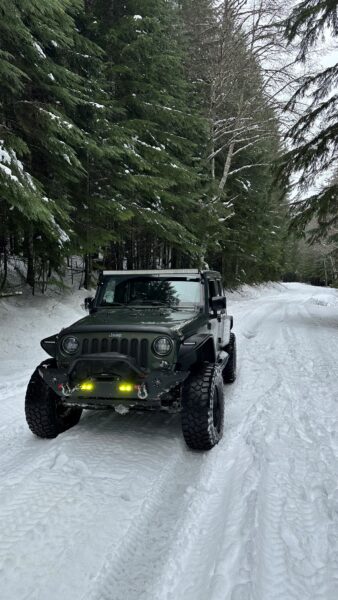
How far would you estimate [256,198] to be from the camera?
2483 cm

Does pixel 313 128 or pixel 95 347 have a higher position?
pixel 313 128

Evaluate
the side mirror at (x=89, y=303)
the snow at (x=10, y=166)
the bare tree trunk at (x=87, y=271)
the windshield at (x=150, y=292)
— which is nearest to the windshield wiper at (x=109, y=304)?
the windshield at (x=150, y=292)

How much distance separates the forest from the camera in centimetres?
755

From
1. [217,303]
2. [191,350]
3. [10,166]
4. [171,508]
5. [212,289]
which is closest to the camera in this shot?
[171,508]

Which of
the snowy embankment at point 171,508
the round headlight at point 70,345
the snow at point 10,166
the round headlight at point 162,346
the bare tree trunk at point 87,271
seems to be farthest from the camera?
the bare tree trunk at point 87,271

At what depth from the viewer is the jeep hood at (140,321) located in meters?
4.18

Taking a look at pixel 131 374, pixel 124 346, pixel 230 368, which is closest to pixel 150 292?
pixel 124 346

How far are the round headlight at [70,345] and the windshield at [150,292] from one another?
4.06 ft

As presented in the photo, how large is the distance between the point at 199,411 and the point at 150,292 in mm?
1925

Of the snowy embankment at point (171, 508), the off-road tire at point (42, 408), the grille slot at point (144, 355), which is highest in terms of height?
the grille slot at point (144, 355)

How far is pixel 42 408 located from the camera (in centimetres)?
432

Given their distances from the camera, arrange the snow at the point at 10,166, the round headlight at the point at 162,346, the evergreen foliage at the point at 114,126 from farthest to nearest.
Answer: the evergreen foliage at the point at 114,126 → the snow at the point at 10,166 → the round headlight at the point at 162,346

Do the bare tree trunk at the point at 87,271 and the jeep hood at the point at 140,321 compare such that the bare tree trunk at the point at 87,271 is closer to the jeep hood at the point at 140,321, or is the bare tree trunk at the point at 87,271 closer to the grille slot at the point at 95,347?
the jeep hood at the point at 140,321

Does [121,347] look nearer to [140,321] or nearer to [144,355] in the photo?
[144,355]
